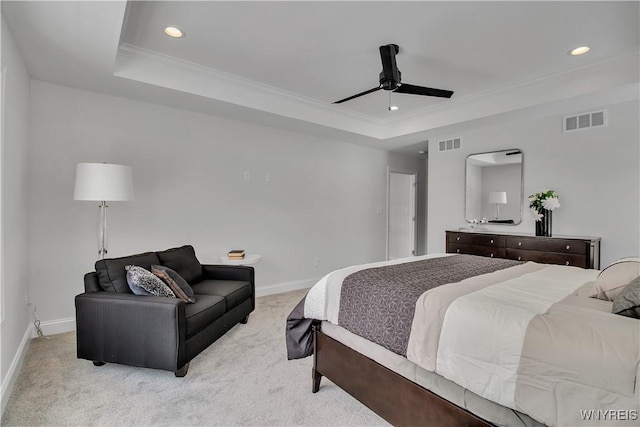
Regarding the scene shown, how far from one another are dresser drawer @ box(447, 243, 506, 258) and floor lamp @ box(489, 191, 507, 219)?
628 mm

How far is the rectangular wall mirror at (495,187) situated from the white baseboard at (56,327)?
4941 millimetres

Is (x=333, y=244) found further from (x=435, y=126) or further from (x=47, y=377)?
(x=47, y=377)

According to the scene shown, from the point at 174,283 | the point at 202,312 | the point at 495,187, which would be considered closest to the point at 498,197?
the point at 495,187

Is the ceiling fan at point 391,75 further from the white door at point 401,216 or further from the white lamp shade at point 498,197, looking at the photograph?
the white door at point 401,216

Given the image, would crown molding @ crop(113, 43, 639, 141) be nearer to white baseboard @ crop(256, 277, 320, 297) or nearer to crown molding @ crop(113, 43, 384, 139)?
crown molding @ crop(113, 43, 384, 139)

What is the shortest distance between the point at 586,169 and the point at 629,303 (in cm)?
317

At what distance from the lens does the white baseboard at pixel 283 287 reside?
445cm

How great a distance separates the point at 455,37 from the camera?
106 inches

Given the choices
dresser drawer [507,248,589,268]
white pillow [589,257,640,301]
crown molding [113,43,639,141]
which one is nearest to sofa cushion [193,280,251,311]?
crown molding [113,43,639,141]

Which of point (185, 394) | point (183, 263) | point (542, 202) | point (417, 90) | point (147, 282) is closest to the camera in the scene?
point (185, 394)

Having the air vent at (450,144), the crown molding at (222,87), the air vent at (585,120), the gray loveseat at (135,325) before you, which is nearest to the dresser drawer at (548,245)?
the air vent at (585,120)

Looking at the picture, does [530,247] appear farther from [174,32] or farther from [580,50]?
[174,32]

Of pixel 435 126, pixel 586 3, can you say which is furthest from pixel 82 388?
pixel 435 126

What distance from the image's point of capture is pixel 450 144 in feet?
16.3
